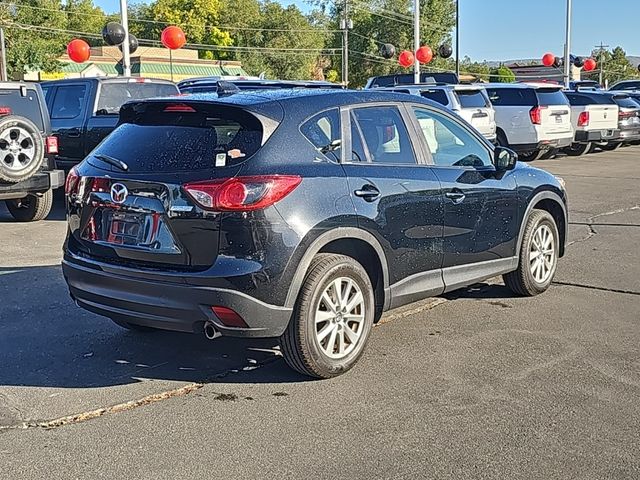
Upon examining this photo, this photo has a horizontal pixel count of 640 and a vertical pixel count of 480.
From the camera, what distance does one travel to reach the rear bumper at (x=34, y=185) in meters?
9.82

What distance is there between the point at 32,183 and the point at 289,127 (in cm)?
627

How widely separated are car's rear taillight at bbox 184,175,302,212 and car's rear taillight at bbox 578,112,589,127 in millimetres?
18264

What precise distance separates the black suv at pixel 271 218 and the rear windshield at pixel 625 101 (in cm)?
1869

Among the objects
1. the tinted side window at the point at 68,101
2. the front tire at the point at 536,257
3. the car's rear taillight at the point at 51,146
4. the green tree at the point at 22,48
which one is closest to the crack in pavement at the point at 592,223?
the front tire at the point at 536,257

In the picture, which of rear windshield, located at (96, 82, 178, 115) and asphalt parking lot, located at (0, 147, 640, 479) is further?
rear windshield, located at (96, 82, 178, 115)

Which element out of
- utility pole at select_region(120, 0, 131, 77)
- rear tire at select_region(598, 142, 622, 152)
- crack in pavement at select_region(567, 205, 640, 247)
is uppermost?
utility pole at select_region(120, 0, 131, 77)

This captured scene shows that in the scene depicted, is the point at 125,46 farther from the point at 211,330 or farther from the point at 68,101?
the point at 211,330

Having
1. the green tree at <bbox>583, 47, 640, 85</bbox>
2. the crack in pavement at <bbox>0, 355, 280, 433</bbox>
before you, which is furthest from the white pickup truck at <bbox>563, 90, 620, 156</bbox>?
the green tree at <bbox>583, 47, 640, 85</bbox>

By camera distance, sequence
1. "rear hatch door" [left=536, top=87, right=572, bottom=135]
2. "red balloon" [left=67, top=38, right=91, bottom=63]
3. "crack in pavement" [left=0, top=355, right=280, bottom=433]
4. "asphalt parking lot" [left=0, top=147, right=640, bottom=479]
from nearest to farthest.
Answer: "asphalt parking lot" [left=0, top=147, right=640, bottom=479] → "crack in pavement" [left=0, top=355, right=280, bottom=433] → "rear hatch door" [left=536, top=87, right=572, bottom=135] → "red balloon" [left=67, top=38, right=91, bottom=63]

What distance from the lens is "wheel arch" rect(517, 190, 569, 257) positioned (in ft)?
21.1

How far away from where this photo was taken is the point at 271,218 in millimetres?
4434

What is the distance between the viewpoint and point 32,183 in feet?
32.9

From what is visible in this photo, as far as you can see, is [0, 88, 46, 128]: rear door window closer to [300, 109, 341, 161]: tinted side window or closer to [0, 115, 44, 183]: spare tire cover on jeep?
[0, 115, 44, 183]: spare tire cover on jeep

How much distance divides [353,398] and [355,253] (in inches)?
38.2
